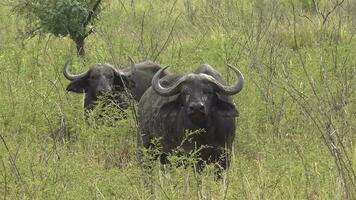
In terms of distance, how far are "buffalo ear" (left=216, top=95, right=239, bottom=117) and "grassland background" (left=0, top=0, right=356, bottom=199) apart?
33cm

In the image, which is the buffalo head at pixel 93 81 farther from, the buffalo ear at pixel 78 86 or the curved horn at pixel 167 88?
the curved horn at pixel 167 88

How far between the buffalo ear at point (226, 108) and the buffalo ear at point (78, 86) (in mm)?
2886

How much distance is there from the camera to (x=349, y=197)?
4.21 meters

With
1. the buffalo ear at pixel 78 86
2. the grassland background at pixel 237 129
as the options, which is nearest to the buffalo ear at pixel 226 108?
the grassland background at pixel 237 129

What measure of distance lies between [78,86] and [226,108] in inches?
120

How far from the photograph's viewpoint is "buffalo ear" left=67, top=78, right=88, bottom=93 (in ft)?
28.9

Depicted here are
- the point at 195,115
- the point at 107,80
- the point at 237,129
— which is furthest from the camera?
the point at 107,80

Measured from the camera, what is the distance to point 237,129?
285 inches

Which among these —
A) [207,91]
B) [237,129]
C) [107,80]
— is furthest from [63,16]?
[207,91]

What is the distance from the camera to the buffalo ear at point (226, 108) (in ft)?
20.5

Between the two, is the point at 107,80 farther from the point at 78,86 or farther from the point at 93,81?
the point at 78,86

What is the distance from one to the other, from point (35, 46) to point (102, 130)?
570 cm

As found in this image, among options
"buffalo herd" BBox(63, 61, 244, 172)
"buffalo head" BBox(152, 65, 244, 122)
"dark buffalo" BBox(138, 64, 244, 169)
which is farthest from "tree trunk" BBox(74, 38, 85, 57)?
"buffalo head" BBox(152, 65, 244, 122)

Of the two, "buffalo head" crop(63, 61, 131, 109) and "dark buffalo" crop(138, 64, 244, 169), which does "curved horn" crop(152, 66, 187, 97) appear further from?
"buffalo head" crop(63, 61, 131, 109)
